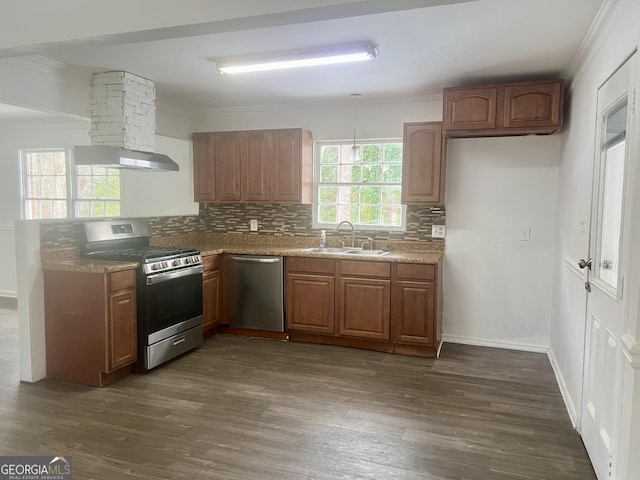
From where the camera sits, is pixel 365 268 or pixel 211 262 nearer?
pixel 365 268

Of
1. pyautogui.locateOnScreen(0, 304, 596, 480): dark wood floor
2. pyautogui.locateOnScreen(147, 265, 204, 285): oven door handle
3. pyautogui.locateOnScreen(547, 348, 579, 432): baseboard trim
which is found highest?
pyautogui.locateOnScreen(147, 265, 204, 285): oven door handle

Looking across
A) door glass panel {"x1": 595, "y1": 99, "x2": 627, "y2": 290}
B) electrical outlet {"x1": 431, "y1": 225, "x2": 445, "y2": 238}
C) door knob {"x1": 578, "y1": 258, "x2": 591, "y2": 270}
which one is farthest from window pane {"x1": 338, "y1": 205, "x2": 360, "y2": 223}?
door glass panel {"x1": 595, "y1": 99, "x2": 627, "y2": 290}

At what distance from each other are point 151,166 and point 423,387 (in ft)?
9.67

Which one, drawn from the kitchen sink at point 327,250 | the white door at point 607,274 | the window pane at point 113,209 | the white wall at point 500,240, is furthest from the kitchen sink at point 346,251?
the window pane at point 113,209

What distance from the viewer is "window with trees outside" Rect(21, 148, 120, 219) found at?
5773 mm

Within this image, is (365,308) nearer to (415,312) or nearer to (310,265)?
(415,312)

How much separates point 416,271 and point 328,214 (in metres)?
1.38

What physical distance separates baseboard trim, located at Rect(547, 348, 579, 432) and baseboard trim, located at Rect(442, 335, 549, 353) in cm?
13

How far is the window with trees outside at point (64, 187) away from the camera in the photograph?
18.9 ft

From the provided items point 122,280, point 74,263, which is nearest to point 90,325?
point 122,280

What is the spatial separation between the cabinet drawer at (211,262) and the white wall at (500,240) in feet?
7.56

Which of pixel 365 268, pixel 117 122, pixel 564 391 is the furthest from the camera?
pixel 365 268

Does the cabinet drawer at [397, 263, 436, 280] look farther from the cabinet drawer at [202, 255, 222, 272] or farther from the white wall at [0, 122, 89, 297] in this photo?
the white wall at [0, 122, 89, 297]

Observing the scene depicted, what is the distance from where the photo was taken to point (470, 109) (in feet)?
12.5
